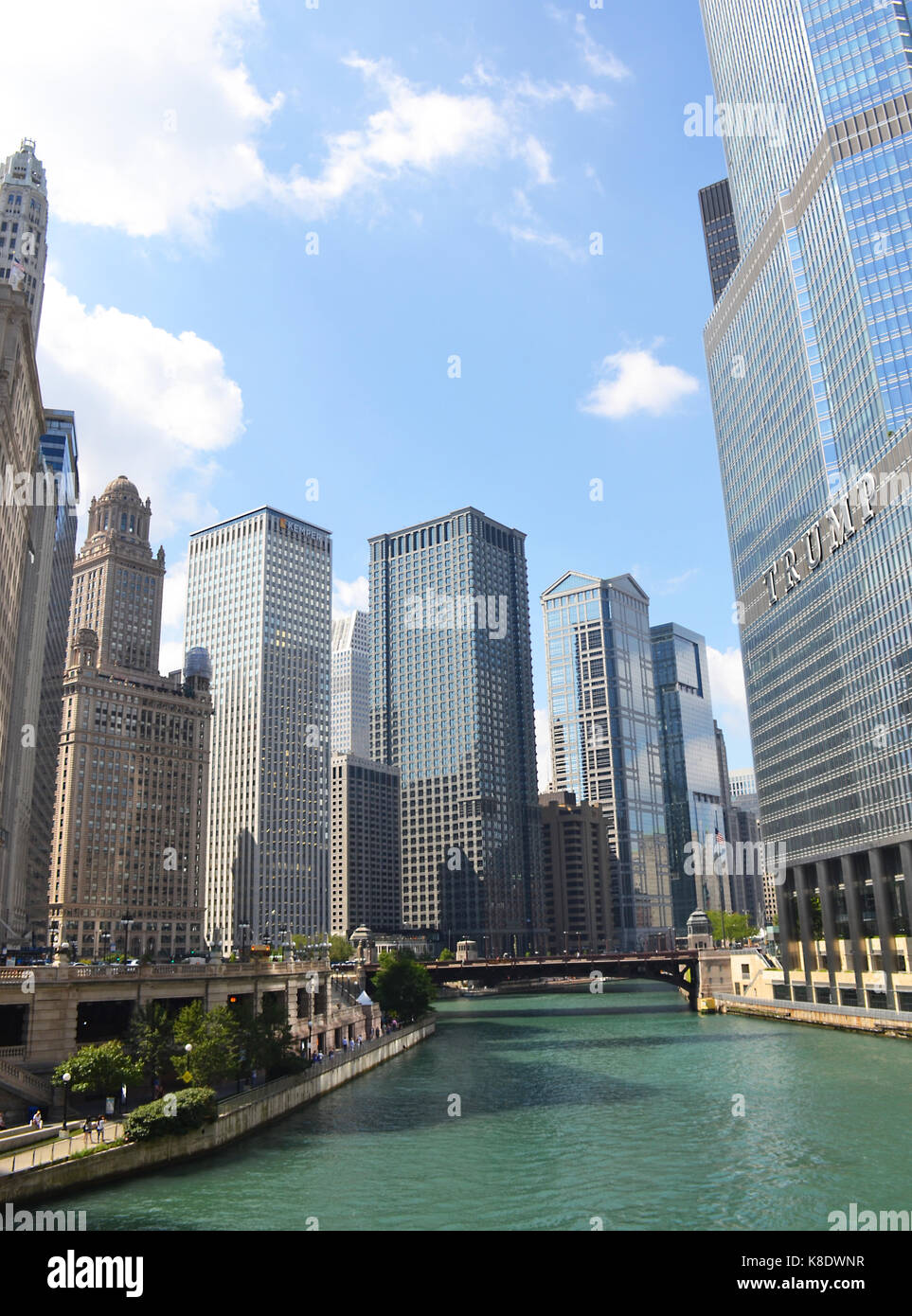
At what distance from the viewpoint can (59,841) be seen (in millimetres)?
181875

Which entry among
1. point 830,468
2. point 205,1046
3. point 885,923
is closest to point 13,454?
point 205,1046

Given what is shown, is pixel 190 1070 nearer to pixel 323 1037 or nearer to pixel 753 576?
pixel 323 1037

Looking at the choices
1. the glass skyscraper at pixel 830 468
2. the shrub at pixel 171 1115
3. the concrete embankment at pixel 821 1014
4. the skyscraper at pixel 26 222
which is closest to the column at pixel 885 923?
the glass skyscraper at pixel 830 468

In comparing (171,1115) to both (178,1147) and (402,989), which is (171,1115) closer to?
(178,1147)

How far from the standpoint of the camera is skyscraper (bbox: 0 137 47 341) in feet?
475

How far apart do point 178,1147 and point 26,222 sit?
143282 millimetres

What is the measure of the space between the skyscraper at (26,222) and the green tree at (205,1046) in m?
120

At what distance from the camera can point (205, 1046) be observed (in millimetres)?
54219

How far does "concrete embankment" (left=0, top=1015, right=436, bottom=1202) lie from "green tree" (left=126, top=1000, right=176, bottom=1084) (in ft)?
14.3

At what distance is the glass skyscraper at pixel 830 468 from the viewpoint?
3826 inches

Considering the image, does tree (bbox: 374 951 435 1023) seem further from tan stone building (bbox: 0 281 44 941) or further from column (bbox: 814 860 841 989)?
column (bbox: 814 860 841 989)
